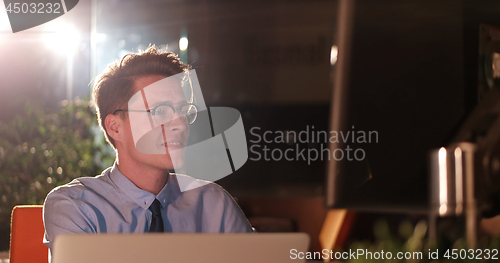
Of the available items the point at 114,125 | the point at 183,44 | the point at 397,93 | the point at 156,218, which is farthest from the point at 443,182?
the point at 183,44

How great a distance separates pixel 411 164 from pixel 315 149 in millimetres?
1624

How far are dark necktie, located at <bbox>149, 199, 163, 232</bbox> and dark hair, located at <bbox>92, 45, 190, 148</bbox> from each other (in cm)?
39

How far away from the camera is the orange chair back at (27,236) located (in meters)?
1.52

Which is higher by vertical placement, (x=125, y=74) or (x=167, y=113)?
(x=125, y=74)

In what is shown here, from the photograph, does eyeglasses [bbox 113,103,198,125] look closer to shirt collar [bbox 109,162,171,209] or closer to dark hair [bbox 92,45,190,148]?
dark hair [bbox 92,45,190,148]

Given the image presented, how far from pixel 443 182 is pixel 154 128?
109 centimetres

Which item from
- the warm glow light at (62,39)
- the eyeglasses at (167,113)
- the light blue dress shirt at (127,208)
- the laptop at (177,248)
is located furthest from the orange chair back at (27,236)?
the warm glow light at (62,39)

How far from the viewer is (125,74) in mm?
1836

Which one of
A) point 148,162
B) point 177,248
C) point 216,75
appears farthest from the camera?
point 216,75

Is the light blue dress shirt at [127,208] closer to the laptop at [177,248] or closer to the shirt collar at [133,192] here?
the shirt collar at [133,192]

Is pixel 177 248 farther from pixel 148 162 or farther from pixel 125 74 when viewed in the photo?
pixel 125 74

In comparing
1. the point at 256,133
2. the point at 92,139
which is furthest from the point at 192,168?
the point at 92,139

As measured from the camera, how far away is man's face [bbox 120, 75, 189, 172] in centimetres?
178

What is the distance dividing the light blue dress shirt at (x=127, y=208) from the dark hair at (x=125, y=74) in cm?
28
